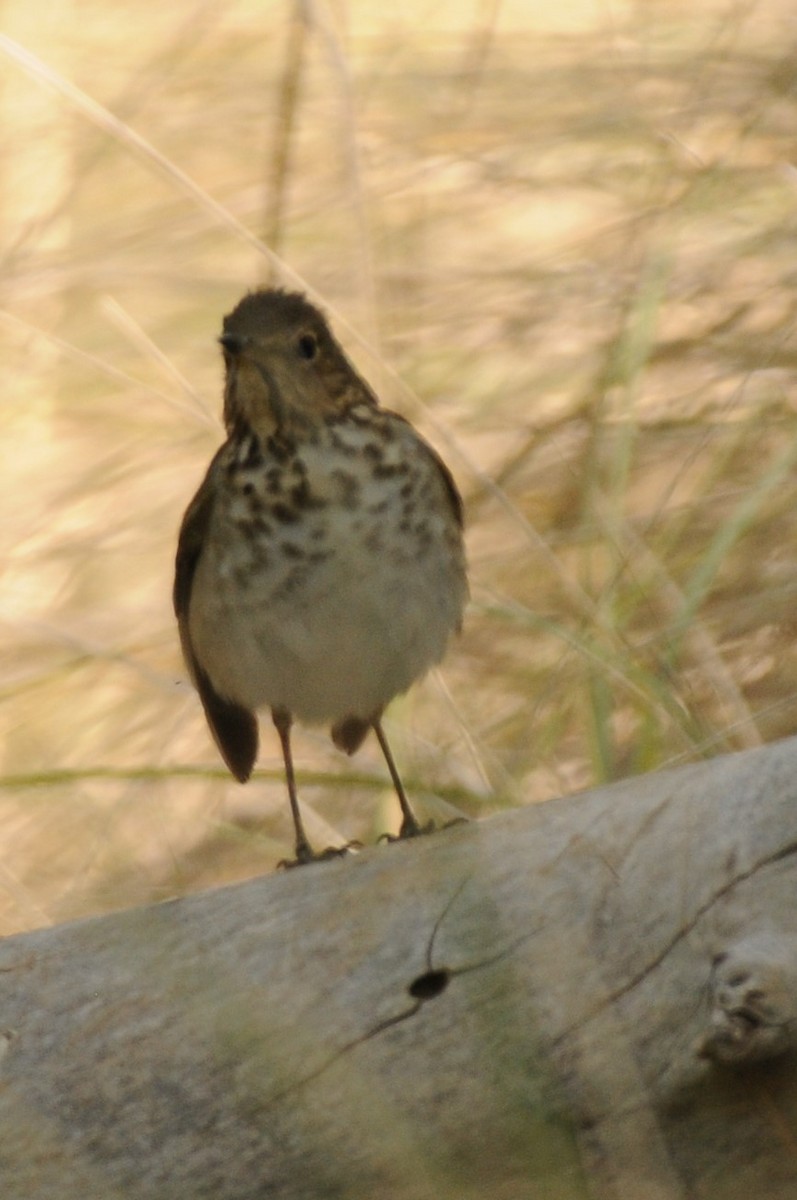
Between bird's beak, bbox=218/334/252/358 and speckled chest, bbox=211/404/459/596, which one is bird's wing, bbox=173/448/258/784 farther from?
bird's beak, bbox=218/334/252/358

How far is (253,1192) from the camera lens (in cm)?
172

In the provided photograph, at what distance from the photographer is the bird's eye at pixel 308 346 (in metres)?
2.46

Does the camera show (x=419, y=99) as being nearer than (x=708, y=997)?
No

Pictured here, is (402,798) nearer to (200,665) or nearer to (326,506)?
(200,665)

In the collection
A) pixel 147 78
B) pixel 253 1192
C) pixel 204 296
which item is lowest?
pixel 253 1192

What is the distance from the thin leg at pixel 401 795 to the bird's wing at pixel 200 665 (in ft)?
0.60

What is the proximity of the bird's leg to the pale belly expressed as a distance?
0.66 feet

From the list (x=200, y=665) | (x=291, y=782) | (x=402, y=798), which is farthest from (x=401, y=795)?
(x=200, y=665)

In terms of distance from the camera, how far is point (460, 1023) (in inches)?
70.1

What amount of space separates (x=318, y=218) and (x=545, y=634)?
35.8 inches

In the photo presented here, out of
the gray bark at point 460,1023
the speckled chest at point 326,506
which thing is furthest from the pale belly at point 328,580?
the gray bark at point 460,1023

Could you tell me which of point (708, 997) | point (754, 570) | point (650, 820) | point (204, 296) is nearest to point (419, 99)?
point (204, 296)

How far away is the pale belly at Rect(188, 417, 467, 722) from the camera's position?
2354 mm

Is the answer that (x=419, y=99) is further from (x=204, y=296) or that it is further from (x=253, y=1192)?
(x=253, y=1192)
